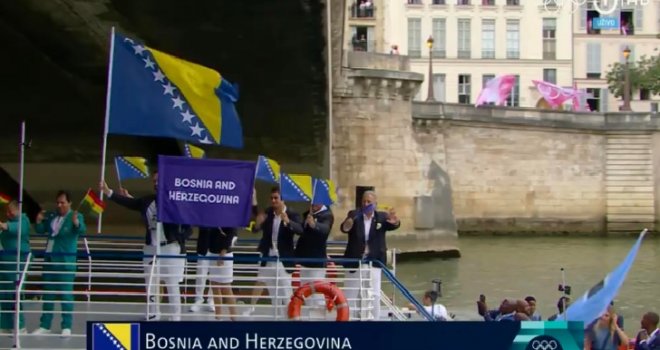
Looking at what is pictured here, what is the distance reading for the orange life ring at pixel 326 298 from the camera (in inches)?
399

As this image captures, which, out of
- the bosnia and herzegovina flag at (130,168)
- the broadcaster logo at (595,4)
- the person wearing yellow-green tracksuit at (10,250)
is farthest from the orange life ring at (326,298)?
the broadcaster logo at (595,4)

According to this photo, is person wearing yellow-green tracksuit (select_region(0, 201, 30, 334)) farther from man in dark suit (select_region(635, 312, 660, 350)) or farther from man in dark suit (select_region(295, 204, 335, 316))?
man in dark suit (select_region(635, 312, 660, 350))

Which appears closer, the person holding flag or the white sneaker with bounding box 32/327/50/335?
the white sneaker with bounding box 32/327/50/335

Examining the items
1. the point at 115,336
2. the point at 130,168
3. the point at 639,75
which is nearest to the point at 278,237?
the point at 130,168

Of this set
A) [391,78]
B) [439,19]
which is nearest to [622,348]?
[391,78]

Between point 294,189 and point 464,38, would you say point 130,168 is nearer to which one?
point 294,189

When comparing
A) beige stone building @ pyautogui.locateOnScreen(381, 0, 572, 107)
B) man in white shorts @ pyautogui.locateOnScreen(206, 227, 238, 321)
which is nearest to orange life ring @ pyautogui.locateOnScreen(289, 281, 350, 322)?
man in white shorts @ pyautogui.locateOnScreen(206, 227, 238, 321)

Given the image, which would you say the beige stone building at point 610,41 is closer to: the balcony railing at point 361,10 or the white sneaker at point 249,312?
the balcony railing at point 361,10

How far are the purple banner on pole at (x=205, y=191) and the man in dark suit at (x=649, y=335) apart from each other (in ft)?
13.7

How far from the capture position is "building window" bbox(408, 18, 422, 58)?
191 ft

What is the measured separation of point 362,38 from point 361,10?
135 cm

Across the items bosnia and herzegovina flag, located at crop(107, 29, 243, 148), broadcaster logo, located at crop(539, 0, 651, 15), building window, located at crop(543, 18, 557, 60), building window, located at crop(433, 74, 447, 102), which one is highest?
broadcaster logo, located at crop(539, 0, 651, 15)

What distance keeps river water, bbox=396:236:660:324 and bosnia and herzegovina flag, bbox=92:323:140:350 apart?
31.2 ft

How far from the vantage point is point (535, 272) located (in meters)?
31.7
